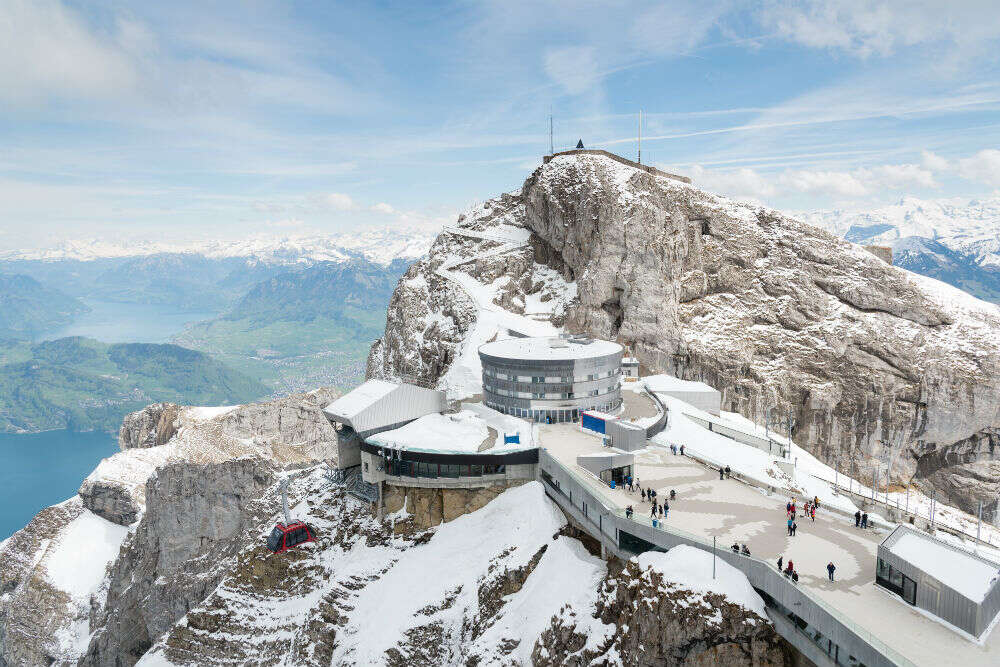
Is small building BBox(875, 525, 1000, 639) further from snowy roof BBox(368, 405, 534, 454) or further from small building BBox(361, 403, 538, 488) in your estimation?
snowy roof BBox(368, 405, 534, 454)

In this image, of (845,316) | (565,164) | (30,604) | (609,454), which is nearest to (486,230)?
(565,164)

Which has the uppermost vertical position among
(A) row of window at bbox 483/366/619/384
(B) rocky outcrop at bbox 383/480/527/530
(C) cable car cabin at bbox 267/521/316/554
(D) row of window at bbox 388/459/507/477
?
(A) row of window at bbox 483/366/619/384

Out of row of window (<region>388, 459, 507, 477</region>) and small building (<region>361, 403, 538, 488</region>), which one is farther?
row of window (<region>388, 459, 507, 477</region>)

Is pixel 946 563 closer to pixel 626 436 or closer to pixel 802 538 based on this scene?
pixel 802 538

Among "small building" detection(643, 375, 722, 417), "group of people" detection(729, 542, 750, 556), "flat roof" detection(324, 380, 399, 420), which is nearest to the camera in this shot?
"group of people" detection(729, 542, 750, 556)

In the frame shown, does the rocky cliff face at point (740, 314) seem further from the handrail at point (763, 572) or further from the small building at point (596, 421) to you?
the handrail at point (763, 572)

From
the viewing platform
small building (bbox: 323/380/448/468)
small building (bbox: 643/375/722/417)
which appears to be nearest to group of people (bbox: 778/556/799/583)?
small building (bbox: 323/380/448/468)

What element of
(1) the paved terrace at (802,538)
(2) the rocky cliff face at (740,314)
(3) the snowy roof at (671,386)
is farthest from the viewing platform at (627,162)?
(1) the paved terrace at (802,538)
